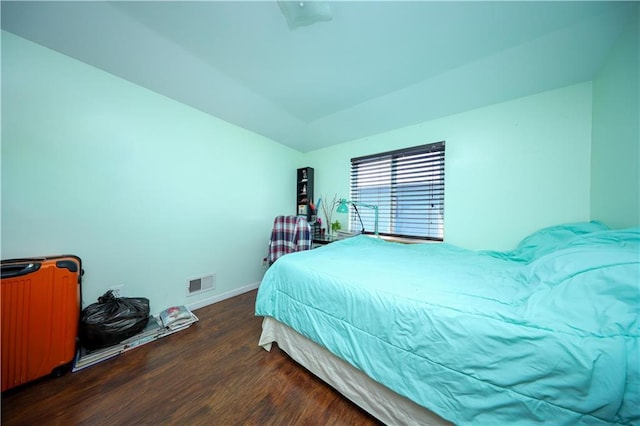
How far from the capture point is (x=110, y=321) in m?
1.40

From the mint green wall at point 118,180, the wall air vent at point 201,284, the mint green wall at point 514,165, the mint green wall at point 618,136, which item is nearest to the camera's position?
the mint green wall at point 618,136

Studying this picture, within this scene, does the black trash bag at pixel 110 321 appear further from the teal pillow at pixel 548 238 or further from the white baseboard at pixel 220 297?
the teal pillow at pixel 548 238

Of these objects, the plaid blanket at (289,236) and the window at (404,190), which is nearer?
the window at (404,190)

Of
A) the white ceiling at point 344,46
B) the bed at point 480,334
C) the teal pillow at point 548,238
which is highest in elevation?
the white ceiling at point 344,46

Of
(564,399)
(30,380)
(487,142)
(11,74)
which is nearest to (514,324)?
(564,399)

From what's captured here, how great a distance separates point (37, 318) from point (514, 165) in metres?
3.80

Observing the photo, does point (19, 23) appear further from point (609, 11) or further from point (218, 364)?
point (609, 11)

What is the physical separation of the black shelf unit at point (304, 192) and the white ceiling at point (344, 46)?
4.19 ft

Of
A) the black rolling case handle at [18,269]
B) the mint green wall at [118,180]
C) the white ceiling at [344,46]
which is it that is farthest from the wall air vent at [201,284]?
the white ceiling at [344,46]

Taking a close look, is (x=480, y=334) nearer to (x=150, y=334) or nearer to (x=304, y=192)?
(x=150, y=334)

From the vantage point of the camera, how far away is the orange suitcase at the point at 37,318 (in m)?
1.07

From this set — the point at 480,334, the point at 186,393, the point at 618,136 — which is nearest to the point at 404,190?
the point at 618,136

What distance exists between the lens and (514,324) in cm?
66

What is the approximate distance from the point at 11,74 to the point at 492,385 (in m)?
3.17
